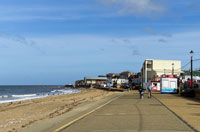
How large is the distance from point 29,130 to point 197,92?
98.1ft

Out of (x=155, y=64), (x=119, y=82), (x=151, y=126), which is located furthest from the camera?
(x=119, y=82)

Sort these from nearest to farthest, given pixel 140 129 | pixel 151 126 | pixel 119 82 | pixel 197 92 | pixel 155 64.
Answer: pixel 140 129 < pixel 151 126 < pixel 197 92 < pixel 155 64 < pixel 119 82

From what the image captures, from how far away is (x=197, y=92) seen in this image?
3794 cm

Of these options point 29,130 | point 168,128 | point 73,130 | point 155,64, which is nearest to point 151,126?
point 168,128

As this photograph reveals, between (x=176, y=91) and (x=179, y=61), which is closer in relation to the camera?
(x=176, y=91)

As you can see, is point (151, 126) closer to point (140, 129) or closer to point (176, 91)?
point (140, 129)

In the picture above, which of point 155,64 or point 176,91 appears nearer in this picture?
point 176,91

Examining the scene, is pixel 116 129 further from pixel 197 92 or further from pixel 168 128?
pixel 197 92

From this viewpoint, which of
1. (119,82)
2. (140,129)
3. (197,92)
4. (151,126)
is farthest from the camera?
(119,82)

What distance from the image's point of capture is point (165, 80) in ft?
168

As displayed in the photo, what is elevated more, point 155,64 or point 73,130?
point 155,64

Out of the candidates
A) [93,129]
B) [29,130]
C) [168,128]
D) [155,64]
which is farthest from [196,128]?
[155,64]

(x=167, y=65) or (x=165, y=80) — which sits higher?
(x=167, y=65)

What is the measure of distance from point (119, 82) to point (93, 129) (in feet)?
494
